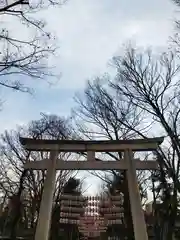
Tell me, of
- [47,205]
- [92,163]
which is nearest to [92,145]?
[92,163]

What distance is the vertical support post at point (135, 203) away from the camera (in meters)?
10.9

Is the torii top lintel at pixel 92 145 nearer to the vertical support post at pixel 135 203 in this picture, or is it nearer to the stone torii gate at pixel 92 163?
the stone torii gate at pixel 92 163

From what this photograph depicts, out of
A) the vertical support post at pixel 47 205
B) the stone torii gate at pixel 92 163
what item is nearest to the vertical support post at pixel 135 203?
the stone torii gate at pixel 92 163

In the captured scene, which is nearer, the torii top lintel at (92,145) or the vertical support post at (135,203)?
the vertical support post at (135,203)

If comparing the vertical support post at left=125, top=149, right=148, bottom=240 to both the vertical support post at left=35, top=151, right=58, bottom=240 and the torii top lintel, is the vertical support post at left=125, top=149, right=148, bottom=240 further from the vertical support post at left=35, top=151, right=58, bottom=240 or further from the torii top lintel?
the vertical support post at left=35, top=151, right=58, bottom=240

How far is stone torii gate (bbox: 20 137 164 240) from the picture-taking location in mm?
11234

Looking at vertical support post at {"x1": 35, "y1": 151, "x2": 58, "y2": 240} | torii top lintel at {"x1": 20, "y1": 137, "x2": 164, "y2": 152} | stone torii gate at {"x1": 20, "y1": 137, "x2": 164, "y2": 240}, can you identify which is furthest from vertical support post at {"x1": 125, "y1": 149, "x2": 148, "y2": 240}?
vertical support post at {"x1": 35, "y1": 151, "x2": 58, "y2": 240}

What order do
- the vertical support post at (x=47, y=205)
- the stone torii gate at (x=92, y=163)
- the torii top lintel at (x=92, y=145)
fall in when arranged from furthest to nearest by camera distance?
1. the torii top lintel at (x=92, y=145)
2. the stone torii gate at (x=92, y=163)
3. the vertical support post at (x=47, y=205)

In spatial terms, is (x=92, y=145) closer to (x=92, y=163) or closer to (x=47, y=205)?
(x=92, y=163)

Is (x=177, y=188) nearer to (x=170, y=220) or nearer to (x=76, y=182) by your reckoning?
(x=170, y=220)

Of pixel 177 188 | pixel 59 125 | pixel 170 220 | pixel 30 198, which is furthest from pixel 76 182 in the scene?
pixel 177 188

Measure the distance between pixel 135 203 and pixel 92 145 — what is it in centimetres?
277

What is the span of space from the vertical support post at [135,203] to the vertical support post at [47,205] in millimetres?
2821

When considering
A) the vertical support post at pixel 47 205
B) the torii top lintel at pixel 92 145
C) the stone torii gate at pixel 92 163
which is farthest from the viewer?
the torii top lintel at pixel 92 145
